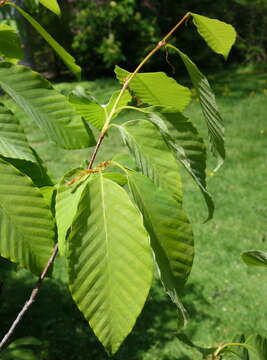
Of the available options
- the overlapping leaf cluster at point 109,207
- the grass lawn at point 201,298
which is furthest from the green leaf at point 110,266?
the grass lawn at point 201,298

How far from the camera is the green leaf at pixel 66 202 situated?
0.50m

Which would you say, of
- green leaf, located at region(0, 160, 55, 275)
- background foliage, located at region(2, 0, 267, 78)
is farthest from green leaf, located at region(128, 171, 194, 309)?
background foliage, located at region(2, 0, 267, 78)

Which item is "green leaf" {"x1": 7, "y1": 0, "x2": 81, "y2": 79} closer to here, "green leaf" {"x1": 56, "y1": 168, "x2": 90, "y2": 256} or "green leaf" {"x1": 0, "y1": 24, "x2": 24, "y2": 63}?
"green leaf" {"x1": 0, "y1": 24, "x2": 24, "y2": 63}

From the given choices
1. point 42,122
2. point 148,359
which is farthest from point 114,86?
point 42,122

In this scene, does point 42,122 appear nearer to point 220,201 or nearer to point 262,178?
point 220,201

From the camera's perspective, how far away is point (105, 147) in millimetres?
5930

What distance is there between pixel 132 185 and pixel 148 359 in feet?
7.20

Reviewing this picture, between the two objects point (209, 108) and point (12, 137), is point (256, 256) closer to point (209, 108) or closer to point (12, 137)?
point (209, 108)

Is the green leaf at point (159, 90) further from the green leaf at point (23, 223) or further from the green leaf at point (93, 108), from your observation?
the green leaf at point (23, 223)

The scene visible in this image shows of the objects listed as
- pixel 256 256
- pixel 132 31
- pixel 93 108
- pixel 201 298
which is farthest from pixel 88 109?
pixel 132 31

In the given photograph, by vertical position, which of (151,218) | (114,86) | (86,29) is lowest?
(114,86)

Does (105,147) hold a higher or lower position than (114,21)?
lower

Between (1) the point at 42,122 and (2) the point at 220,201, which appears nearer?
(1) the point at 42,122

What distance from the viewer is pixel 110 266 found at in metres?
0.48
